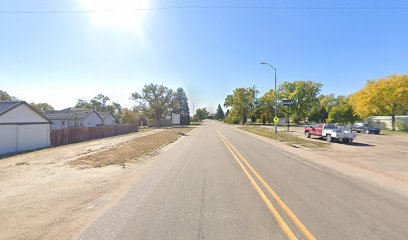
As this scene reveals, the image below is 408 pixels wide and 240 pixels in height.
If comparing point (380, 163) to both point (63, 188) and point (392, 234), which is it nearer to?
Result: point (392, 234)

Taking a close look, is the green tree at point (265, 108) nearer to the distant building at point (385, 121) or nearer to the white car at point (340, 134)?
the distant building at point (385, 121)

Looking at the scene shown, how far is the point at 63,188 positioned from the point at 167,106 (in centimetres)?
→ 6903

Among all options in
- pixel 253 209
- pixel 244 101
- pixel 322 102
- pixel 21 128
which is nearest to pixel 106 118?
pixel 21 128

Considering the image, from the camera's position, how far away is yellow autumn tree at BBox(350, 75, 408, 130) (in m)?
39.3

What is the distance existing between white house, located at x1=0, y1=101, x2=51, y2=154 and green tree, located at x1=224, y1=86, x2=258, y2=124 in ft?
232

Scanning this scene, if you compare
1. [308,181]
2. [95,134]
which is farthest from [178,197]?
[95,134]

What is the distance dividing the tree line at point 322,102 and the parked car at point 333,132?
9687mm

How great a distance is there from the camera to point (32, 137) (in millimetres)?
21172

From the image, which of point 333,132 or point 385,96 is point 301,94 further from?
point 333,132

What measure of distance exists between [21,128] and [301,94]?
203ft

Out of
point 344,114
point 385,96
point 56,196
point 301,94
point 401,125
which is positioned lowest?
point 56,196

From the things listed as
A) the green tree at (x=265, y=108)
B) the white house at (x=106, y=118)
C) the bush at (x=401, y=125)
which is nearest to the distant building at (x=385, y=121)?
the bush at (x=401, y=125)

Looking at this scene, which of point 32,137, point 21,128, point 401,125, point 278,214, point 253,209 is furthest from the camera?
point 401,125

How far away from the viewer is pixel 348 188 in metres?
7.27
